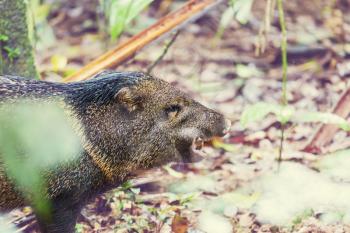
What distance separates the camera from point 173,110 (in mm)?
5090

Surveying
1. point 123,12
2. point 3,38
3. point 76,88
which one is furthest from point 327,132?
point 3,38

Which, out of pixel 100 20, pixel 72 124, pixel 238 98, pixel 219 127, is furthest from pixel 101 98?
pixel 100 20

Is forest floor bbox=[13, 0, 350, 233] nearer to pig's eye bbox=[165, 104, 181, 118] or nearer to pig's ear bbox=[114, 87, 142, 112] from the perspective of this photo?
pig's eye bbox=[165, 104, 181, 118]

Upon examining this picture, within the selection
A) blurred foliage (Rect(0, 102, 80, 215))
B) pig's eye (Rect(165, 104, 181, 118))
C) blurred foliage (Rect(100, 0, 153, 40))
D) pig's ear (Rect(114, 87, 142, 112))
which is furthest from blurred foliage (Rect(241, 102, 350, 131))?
blurred foliage (Rect(0, 102, 80, 215))

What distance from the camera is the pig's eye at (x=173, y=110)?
5.06 m

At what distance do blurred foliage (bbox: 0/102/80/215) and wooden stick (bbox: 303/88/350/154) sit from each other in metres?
2.69

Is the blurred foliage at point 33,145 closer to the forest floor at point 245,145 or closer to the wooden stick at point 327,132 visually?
the forest floor at point 245,145

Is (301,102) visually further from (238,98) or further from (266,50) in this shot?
(266,50)

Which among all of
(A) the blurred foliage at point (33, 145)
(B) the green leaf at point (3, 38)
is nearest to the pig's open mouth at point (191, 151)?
(A) the blurred foliage at point (33, 145)

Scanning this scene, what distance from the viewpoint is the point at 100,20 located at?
30.3ft

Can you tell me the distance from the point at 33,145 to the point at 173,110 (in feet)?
3.81

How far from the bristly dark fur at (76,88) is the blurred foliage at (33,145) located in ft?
0.46

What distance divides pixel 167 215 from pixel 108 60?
153 centimetres

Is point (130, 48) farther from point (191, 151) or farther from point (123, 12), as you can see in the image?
point (191, 151)
